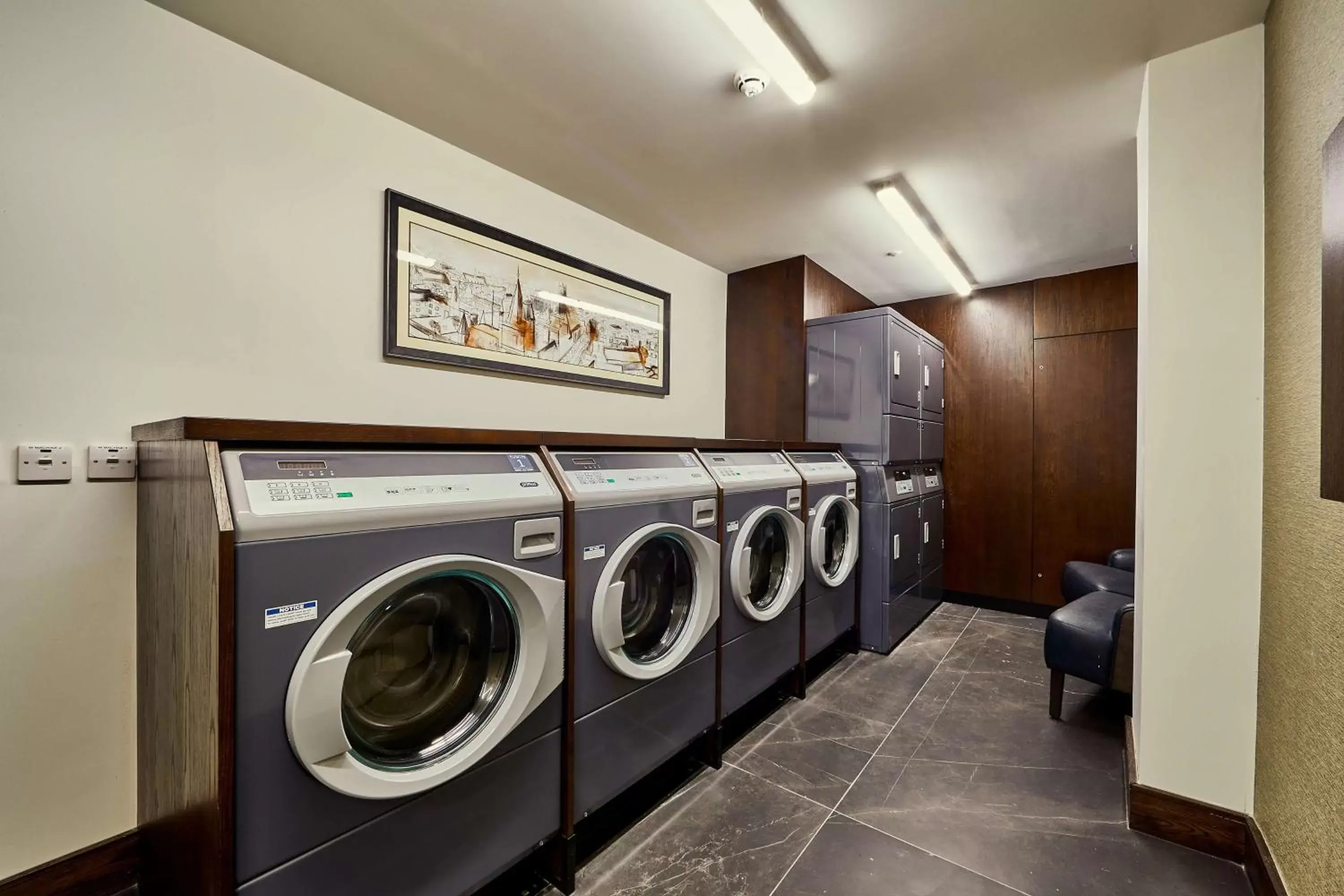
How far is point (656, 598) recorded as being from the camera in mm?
1938

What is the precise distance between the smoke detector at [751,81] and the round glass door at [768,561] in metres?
1.62

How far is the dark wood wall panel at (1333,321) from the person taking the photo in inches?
36.4

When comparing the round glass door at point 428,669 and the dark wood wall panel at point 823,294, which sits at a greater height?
the dark wood wall panel at point 823,294

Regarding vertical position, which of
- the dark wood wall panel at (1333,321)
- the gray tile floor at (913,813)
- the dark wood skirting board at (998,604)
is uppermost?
the dark wood wall panel at (1333,321)

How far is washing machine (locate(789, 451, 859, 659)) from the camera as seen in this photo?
2.73 meters

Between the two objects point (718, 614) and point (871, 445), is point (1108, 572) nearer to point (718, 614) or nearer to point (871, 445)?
point (871, 445)

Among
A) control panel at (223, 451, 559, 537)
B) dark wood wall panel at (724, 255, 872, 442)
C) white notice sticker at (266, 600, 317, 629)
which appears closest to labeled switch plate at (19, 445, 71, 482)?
control panel at (223, 451, 559, 537)

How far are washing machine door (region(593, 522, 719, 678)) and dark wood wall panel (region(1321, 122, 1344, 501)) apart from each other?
1.45 metres

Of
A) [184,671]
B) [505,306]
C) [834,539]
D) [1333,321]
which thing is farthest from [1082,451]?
[184,671]

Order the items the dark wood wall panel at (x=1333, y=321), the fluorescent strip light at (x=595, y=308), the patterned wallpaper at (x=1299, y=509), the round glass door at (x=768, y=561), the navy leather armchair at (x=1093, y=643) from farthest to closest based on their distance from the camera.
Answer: the fluorescent strip light at (x=595, y=308)
the round glass door at (x=768, y=561)
the navy leather armchair at (x=1093, y=643)
the patterned wallpaper at (x=1299, y=509)
the dark wood wall panel at (x=1333, y=321)

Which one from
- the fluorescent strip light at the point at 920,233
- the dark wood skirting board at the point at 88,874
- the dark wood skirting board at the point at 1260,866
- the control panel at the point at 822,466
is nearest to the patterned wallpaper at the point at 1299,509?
the dark wood skirting board at the point at 1260,866

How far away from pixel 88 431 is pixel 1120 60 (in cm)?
334

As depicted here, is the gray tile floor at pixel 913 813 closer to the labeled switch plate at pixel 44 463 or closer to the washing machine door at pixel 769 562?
the washing machine door at pixel 769 562

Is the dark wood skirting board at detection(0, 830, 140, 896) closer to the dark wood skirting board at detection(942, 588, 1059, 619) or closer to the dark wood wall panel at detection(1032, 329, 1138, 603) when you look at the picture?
the dark wood skirting board at detection(942, 588, 1059, 619)
